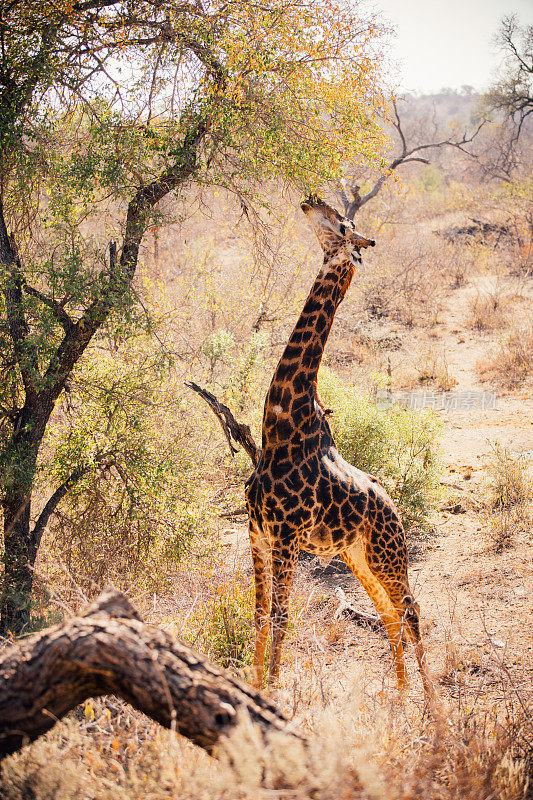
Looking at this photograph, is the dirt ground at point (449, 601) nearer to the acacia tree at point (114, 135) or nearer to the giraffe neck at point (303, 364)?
the giraffe neck at point (303, 364)

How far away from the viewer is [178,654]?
2.35 meters

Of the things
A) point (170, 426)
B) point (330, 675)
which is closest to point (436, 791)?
point (330, 675)

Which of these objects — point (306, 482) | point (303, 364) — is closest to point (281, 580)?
point (306, 482)

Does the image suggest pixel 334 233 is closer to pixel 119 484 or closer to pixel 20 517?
pixel 119 484

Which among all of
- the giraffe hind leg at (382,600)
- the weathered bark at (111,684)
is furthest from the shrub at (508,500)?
the weathered bark at (111,684)

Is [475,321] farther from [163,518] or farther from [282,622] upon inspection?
[282,622]

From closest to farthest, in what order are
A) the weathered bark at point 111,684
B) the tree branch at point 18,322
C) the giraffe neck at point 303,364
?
the weathered bark at point 111,684 → the giraffe neck at point 303,364 → the tree branch at point 18,322

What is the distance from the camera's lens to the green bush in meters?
7.99

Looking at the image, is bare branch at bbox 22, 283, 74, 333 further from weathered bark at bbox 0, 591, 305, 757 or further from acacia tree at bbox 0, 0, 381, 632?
weathered bark at bbox 0, 591, 305, 757

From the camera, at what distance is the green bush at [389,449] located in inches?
315

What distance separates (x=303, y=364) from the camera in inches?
156

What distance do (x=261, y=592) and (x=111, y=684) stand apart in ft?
5.72

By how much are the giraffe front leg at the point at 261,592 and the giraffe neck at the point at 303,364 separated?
60 centimetres

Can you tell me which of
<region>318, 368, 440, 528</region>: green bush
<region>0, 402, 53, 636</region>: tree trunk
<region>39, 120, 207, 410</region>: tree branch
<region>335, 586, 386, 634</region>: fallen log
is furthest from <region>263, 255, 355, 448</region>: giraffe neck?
<region>318, 368, 440, 528</region>: green bush
